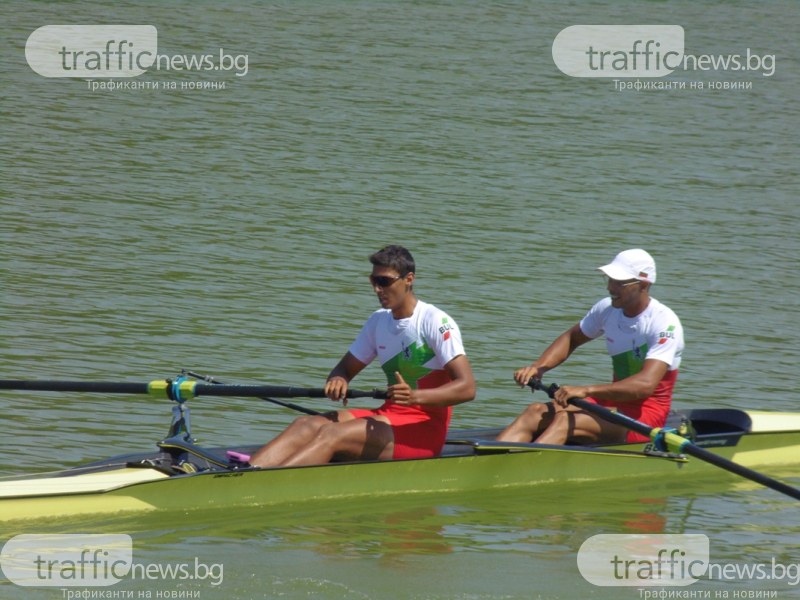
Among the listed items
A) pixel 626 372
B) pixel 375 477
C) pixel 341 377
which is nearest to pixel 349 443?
pixel 375 477

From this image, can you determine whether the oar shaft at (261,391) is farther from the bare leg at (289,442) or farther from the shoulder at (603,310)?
the shoulder at (603,310)

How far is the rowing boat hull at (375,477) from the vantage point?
8.01m

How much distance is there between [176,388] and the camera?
878cm

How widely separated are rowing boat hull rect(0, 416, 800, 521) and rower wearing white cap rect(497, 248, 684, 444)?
0.20m

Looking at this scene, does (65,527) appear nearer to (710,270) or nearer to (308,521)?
(308,521)

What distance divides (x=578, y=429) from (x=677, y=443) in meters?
1.01

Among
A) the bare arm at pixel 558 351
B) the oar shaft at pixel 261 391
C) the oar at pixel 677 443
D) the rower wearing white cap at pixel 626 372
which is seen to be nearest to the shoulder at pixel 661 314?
the rower wearing white cap at pixel 626 372

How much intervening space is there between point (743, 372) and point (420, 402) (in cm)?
536

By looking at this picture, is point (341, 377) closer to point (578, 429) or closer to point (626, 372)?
point (578, 429)

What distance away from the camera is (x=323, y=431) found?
8.63 metres

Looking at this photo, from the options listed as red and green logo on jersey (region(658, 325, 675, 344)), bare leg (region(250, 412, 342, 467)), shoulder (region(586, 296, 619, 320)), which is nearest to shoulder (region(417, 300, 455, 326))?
bare leg (region(250, 412, 342, 467))

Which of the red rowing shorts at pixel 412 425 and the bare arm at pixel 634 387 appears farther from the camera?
the bare arm at pixel 634 387

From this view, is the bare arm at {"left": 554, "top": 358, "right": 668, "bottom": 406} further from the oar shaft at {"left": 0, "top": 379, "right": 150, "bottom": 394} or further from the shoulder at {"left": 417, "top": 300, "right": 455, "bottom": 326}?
the oar shaft at {"left": 0, "top": 379, "right": 150, "bottom": 394}

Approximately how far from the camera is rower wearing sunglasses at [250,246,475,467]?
8570 mm
